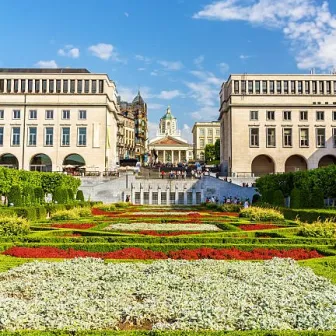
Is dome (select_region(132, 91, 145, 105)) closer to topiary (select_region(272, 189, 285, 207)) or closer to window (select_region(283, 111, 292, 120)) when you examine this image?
window (select_region(283, 111, 292, 120))

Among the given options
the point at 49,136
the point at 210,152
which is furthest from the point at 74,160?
the point at 210,152

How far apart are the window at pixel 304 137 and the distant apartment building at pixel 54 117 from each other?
3350 centimetres

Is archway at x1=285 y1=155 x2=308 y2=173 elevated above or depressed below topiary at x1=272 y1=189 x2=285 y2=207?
above

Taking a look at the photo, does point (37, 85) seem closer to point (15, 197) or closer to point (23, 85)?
point (23, 85)

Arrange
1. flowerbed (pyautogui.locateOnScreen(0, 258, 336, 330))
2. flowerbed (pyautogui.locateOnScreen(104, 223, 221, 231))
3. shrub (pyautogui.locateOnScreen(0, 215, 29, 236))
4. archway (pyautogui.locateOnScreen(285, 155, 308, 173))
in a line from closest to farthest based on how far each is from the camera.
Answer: flowerbed (pyautogui.locateOnScreen(0, 258, 336, 330)) → shrub (pyautogui.locateOnScreen(0, 215, 29, 236)) → flowerbed (pyautogui.locateOnScreen(104, 223, 221, 231)) → archway (pyautogui.locateOnScreen(285, 155, 308, 173))

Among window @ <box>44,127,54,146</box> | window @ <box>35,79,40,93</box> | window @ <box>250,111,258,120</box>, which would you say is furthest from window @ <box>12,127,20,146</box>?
window @ <box>250,111,258,120</box>

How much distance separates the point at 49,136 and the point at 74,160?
237 inches

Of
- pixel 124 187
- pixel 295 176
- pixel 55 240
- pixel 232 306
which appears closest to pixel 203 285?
pixel 232 306

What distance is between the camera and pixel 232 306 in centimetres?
786

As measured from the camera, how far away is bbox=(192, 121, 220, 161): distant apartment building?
581ft

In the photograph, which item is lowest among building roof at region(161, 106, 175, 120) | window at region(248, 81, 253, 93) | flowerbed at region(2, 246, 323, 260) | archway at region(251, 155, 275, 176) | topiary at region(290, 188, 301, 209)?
flowerbed at region(2, 246, 323, 260)

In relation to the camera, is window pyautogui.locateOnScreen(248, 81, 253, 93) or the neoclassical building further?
the neoclassical building

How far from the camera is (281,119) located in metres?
74.2

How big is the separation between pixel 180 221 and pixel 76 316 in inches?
795
